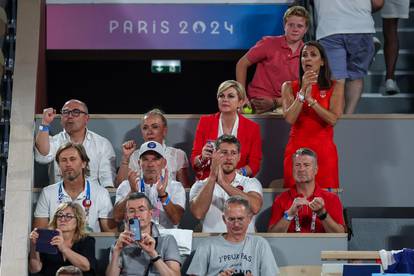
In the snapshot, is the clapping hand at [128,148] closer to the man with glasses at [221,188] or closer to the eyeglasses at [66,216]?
the man with glasses at [221,188]

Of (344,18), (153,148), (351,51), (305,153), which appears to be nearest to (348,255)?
(305,153)

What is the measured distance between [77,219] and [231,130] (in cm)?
147

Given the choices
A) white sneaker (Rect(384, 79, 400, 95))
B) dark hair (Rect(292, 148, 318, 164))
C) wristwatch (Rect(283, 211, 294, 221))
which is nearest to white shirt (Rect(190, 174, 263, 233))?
wristwatch (Rect(283, 211, 294, 221))

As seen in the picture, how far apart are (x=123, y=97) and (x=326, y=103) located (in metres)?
5.07

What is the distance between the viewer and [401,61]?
439 inches

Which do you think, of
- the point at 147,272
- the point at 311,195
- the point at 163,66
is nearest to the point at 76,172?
the point at 147,272

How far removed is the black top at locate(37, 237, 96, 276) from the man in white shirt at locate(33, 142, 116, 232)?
1.38 ft

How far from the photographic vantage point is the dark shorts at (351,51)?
32.0 ft

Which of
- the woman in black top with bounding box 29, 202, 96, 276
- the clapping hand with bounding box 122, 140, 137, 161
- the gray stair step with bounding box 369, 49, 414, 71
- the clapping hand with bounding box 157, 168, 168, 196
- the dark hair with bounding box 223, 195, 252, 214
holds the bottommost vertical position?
the woman in black top with bounding box 29, 202, 96, 276

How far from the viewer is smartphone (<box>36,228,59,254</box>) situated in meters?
7.77

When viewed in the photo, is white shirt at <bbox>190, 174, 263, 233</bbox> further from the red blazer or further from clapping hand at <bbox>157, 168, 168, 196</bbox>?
the red blazer

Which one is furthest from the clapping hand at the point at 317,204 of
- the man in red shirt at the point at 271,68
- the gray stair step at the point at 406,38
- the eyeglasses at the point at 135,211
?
the gray stair step at the point at 406,38

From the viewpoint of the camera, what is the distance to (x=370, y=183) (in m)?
9.63

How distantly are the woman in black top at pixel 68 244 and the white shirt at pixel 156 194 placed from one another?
473mm
